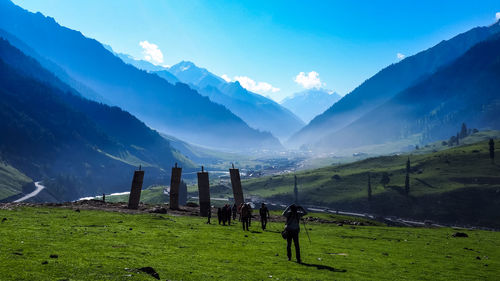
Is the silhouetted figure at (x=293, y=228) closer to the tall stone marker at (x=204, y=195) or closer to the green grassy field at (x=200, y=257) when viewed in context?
the green grassy field at (x=200, y=257)

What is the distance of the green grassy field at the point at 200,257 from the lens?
17156 millimetres

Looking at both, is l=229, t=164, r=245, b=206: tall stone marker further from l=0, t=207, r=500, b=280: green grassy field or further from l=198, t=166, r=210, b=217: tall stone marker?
l=0, t=207, r=500, b=280: green grassy field

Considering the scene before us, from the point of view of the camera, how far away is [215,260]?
872 inches

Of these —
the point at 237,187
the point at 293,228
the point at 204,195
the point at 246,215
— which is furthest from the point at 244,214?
the point at 293,228

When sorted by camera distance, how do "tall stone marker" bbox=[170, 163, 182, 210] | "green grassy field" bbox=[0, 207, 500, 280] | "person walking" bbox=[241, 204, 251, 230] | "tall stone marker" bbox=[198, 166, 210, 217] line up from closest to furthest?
"green grassy field" bbox=[0, 207, 500, 280]
"person walking" bbox=[241, 204, 251, 230]
"tall stone marker" bbox=[198, 166, 210, 217]
"tall stone marker" bbox=[170, 163, 182, 210]

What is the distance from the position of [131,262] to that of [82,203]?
42.2 metres

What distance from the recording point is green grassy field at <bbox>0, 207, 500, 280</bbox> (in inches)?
675

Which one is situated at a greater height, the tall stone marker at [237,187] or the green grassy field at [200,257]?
the tall stone marker at [237,187]

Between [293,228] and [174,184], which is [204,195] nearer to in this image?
[174,184]

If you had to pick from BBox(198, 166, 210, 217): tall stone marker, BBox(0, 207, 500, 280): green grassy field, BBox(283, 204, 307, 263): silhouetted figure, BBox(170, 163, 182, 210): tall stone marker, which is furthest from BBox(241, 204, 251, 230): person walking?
BBox(170, 163, 182, 210): tall stone marker

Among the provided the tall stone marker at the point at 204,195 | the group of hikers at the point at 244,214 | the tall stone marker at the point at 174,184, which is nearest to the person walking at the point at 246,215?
the group of hikers at the point at 244,214

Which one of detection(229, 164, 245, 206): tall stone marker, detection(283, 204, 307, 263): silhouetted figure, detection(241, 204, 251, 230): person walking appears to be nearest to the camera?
detection(283, 204, 307, 263): silhouetted figure

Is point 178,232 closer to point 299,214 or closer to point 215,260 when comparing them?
point 215,260

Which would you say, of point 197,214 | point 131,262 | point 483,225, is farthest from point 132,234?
point 483,225
